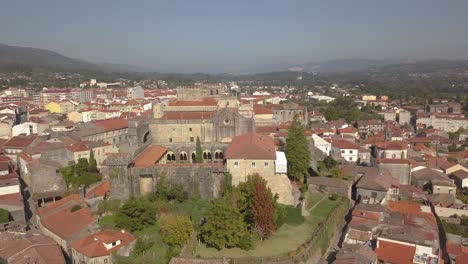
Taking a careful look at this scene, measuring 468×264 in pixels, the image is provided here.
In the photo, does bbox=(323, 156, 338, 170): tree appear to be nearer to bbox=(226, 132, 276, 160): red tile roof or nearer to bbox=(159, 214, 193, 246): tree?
bbox=(226, 132, 276, 160): red tile roof

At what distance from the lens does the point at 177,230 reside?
92.5 ft

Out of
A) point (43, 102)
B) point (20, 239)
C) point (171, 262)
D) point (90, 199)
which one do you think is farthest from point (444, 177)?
point (43, 102)

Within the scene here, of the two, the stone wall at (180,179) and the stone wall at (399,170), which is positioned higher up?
the stone wall at (180,179)

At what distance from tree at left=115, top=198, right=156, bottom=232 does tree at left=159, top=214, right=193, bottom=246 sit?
7.16 feet

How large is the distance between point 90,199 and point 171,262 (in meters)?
15.4

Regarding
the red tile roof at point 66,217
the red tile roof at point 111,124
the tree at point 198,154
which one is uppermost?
the red tile roof at point 111,124

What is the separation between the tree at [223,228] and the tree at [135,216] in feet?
17.9

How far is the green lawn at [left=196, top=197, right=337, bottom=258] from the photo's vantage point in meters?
27.3

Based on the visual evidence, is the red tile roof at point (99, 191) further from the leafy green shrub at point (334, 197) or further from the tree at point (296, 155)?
the leafy green shrub at point (334, 197)

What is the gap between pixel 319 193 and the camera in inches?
1592

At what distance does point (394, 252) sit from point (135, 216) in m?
20.3

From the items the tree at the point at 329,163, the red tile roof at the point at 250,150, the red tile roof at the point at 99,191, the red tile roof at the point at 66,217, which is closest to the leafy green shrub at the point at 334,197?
the tree at the point at 329,163

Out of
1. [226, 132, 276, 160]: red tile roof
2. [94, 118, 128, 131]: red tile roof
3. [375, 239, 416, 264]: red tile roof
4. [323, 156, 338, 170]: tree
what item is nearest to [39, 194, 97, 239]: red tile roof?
[226, 132, 276, 160]: red tile roof

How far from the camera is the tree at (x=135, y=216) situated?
1196 inches
